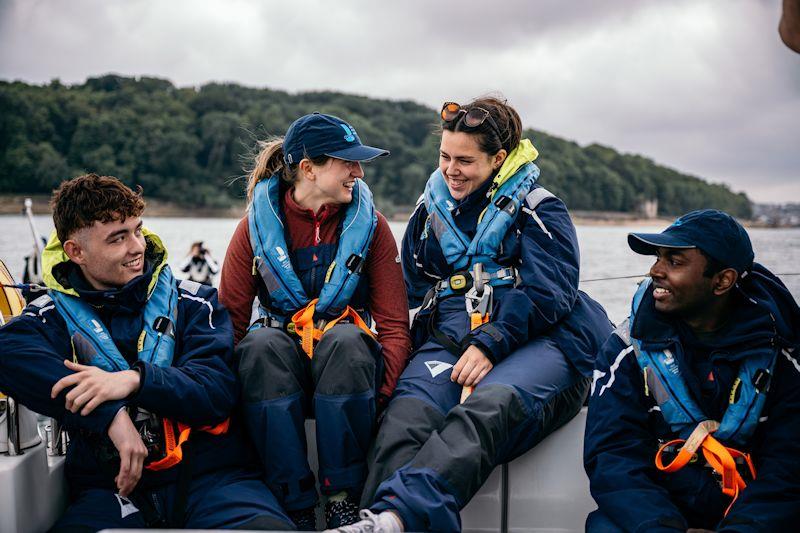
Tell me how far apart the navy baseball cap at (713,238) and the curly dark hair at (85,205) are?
1.61 m

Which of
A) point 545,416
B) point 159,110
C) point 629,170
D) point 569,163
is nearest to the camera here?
point 545,416

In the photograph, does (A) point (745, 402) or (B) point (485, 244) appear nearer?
(A) point (745, 402)

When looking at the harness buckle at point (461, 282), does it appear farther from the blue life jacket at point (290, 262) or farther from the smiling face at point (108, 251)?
the smiling face at point (108, 251)

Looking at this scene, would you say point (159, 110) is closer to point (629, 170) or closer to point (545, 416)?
point (629, 170)

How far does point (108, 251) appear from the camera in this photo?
226 centimetres

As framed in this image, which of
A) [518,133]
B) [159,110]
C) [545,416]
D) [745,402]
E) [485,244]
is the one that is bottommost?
[545,416]

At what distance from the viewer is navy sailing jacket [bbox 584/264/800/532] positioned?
1.93 meters

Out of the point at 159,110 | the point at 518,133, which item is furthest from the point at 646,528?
the point at 159,110

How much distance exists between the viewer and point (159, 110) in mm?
47500

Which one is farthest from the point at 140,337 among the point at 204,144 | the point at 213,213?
the point at 204,144


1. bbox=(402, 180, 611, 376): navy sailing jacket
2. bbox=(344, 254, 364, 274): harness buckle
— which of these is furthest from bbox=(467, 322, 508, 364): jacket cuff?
bbox=(344, 254, 364, 274): harness buckle

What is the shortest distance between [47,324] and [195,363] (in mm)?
462

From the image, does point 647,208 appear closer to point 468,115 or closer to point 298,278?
point 468,115

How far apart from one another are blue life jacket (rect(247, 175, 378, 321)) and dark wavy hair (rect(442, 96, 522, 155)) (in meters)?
0.51
